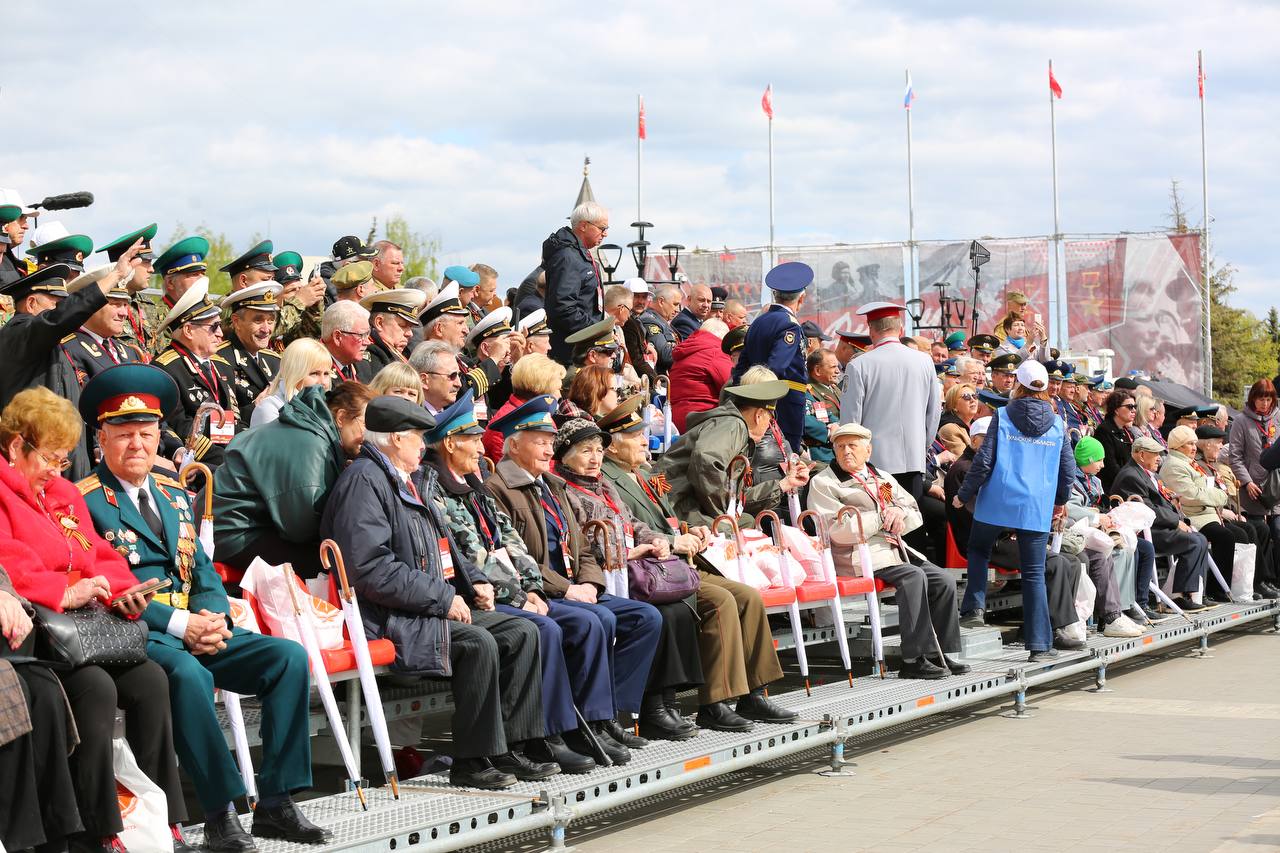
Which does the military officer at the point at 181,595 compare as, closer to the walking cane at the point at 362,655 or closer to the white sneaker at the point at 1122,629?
the walking cane at the point at 362,655

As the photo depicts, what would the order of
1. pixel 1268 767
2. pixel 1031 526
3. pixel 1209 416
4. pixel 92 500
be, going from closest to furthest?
pixel 92 500, pixel 1268 767, pixel 1031 526, pixel 1209 416

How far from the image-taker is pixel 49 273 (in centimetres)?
690

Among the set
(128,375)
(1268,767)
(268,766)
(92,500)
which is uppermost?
(128,375)

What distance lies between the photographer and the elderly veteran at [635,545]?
7285 millimetres

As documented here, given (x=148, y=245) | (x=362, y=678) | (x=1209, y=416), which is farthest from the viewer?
(x=1209, y=416)

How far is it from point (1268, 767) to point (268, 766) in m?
5.25

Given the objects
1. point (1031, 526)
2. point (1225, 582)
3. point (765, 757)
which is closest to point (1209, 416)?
point (1225, 582)

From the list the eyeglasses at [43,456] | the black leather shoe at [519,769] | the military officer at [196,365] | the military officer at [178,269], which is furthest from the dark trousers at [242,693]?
the military officer at [178,269]

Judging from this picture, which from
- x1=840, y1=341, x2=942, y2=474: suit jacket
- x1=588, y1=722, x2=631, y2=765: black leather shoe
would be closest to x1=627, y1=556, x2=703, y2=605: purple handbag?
x1=588, y1=722, x2=631, y2=765: black leather shoe

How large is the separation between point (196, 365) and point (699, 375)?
4404 mm

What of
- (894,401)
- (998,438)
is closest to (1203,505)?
(998,438)

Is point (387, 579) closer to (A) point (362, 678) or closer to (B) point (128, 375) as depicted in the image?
(A) point (362, 678)

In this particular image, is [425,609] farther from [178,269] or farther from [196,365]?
[178,269]

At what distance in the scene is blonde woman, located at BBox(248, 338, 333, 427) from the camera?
6.73 meters
